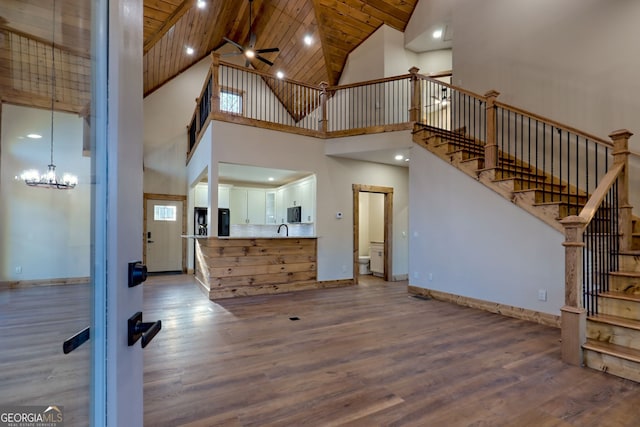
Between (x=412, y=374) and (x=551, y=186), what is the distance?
11.7 ft

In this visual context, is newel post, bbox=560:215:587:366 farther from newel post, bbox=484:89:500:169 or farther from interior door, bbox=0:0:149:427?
interior door, bbox=0:0:149:427

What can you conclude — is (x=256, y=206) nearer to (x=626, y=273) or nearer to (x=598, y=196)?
(x=598, y=196)

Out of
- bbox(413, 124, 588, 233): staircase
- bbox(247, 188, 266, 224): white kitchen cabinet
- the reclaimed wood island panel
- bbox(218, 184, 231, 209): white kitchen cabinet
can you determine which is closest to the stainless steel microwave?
the reclaimed wood island panel

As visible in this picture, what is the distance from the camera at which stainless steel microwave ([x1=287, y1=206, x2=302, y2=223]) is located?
6.79 metres

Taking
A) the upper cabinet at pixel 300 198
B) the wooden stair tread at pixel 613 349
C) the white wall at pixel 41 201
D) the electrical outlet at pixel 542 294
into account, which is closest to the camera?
the white wall at pixel 41 201

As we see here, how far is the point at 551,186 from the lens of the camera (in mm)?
4359

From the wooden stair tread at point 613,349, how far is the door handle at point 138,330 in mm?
3342

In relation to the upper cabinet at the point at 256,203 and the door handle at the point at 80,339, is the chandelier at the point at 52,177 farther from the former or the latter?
the upper cabinet at the point at 256,203

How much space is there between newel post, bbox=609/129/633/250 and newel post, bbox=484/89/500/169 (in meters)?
1.26

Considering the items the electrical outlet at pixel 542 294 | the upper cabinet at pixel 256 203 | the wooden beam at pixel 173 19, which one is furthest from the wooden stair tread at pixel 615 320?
the wooden beam at pixel 173 19

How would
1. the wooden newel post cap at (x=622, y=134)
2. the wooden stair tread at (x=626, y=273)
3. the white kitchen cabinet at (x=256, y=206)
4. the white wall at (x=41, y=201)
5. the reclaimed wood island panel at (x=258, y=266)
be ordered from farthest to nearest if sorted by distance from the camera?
the white kitchen cabinet at (x=256, y=206), the reclaimed wood island panel at (x=258, y=266), the wooden newel post cap at (x=622, y=134), the wooden stair tread at (x=626, y=273), the white wall at (x=41, y=201)

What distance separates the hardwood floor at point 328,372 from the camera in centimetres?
120

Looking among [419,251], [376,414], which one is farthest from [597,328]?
[419,251]

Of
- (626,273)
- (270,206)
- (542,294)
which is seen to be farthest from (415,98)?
(270,206)
